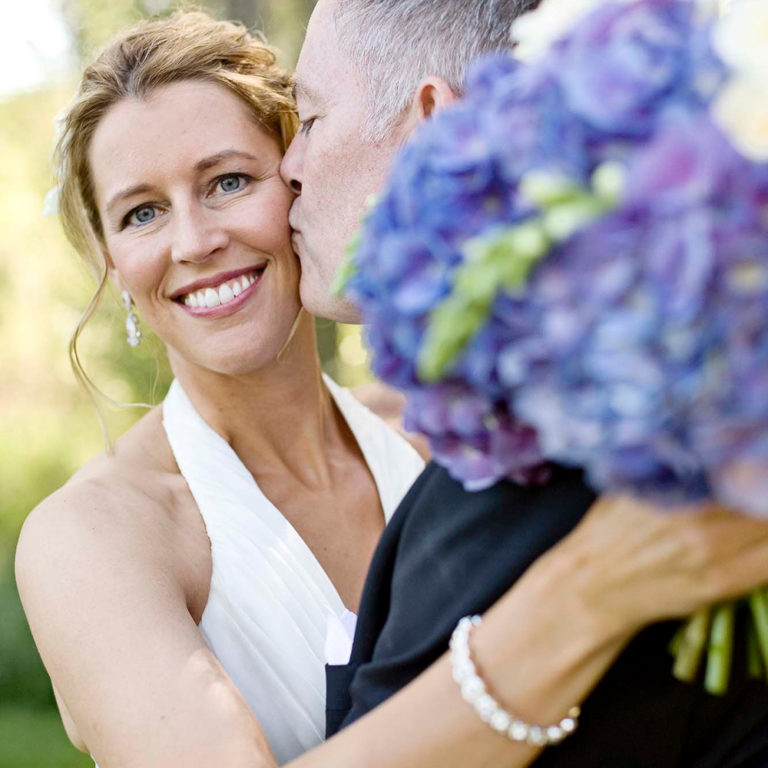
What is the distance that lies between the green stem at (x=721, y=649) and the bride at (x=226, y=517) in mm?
110

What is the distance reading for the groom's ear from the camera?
2.75m

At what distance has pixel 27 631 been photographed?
8969 mm

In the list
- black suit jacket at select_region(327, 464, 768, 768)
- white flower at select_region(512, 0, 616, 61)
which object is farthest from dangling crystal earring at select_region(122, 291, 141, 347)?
white flower at select_region(512, 0, 616, 61)

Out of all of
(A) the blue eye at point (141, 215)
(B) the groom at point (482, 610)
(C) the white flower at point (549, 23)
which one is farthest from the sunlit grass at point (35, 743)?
(C) the white flower at point (549, 23)

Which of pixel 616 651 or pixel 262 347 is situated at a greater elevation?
pixel 262 347

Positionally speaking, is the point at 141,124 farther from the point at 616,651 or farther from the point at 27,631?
the point at 27,631

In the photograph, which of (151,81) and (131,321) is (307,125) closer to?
(151,81)

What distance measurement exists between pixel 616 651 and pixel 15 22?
10.1 m

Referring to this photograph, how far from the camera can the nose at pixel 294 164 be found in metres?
3.26

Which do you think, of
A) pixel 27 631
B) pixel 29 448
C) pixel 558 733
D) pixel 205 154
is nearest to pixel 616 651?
pixel 558 733

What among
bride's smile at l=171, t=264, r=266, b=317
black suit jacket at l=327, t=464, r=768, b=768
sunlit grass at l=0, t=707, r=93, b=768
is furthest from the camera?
sunlit grass at l=0, t=707, r=93, b=768

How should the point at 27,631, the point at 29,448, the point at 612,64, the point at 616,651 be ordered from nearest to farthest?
the point at 612,64 < the point at 616,651 < the point at 27,631 < the point at 29,448

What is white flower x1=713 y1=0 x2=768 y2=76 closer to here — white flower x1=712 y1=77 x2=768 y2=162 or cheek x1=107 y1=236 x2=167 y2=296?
white flower x1=712 y1=77 x2=768 y2=162

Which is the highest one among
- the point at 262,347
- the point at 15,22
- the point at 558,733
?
the point at 15,22
